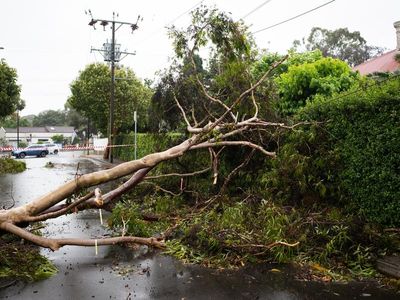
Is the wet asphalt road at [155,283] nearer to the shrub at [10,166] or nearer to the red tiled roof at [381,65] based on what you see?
the shrub at [10,166]

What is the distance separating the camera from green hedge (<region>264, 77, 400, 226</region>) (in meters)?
6.18

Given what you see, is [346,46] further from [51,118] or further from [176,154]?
[51,118]

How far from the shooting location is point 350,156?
6926mm

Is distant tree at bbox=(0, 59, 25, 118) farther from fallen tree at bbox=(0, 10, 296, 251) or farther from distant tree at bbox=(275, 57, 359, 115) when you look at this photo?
distant tree at bbox=(275, 57, 359, 115)

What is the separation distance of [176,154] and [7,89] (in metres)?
18.6

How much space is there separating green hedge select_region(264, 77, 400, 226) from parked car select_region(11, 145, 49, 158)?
36.6 meters

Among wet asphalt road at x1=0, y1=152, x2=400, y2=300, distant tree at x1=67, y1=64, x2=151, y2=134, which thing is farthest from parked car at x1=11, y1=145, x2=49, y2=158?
wet asphalt road at x1=0, y1=152, x2=400, y2=300

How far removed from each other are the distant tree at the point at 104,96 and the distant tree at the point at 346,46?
27786 millimetres

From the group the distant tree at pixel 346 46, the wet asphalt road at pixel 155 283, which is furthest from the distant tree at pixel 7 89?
the distant tree at pixel 346 46

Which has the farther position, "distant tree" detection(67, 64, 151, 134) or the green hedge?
"distant tree" detection(67, 64, 151, 134)

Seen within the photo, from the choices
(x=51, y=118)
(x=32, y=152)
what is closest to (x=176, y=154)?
(x=32, y=152)

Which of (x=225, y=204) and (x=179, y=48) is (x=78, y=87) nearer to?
(x=179, y=48)

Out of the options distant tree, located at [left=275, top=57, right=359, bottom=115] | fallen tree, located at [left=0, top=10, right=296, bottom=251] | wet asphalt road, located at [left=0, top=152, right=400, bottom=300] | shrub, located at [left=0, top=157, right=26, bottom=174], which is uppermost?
distant tree, located at [left=275, top=57, right=359, bottom=115]

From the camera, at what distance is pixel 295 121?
8.61m
